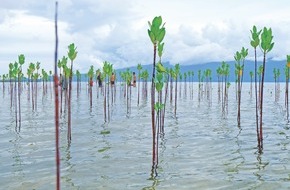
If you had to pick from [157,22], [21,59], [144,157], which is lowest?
[144,157]

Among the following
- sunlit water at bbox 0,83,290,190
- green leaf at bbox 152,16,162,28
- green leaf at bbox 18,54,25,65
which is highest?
green leaf at bbox 152,16,162,28

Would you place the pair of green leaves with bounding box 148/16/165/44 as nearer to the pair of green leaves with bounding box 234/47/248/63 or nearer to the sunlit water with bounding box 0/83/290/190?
the sunlit water with bounding box 0/83/290/190

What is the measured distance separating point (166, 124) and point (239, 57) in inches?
214

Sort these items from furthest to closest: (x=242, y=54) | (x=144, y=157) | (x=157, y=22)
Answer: (x=242, y=54), (x=144, y=157), (x=157, y=22)

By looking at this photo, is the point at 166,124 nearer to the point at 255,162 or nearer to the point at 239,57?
the point at 239,57

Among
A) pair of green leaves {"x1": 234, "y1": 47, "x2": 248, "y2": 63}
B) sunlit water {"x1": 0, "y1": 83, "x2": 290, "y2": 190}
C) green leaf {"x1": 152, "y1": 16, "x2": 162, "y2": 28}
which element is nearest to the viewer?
green leaf {"x1": 152, "y1": 16, "x2": 162, "y2": 28}

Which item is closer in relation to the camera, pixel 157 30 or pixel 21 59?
pixel 157 30

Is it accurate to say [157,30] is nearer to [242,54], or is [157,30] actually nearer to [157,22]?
[157,22]

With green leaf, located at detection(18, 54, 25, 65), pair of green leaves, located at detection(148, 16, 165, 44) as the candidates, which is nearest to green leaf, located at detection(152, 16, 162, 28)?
pair of green leaves, located at detection(148, 16, 165, 44)

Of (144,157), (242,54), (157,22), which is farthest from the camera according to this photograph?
(242,54)

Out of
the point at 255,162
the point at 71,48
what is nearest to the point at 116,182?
the point at 255,162

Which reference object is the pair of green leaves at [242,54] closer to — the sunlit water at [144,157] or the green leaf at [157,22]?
the sunlit water at [144,157]

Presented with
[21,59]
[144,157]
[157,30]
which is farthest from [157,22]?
[21,59]

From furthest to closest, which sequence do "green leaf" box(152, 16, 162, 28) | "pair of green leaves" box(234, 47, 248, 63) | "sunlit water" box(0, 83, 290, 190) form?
"pair of green leaves" box(234, 47, 248, 63)
"sunlit water" box(0, 83, 290, 190)
"green leaf" box(152, 16, 162, 28)
